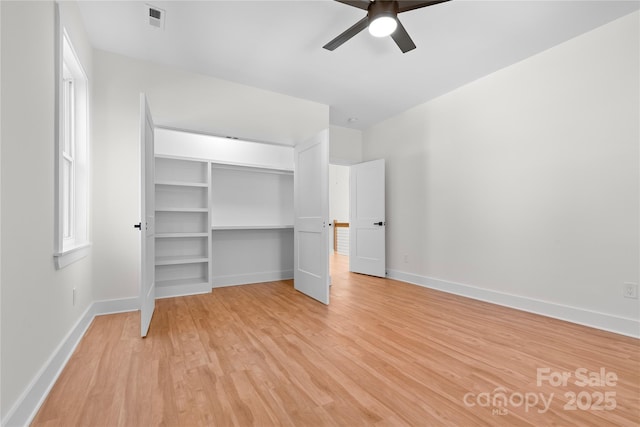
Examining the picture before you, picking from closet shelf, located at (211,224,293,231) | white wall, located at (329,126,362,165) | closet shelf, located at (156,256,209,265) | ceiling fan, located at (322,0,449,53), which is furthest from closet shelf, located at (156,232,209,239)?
ceiling fan, located at (322,0,449,53)

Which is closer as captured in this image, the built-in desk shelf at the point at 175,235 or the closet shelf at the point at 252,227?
the built-in desk shelf at the point at 175,235

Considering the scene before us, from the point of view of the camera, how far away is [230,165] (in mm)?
4117

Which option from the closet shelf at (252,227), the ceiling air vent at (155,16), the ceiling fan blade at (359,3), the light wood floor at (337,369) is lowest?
the light wood floor at (337,369)

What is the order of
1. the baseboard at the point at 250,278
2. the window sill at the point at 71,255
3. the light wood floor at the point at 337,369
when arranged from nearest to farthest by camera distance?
the light wood floor at the point at 337,369 → the window sill at the point at 71,255 → the baseboard at the point at 250,278

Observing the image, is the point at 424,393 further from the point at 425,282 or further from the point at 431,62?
the point at 431,62

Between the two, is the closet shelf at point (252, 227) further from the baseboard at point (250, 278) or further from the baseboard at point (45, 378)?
the baseboard at point (45, 378)

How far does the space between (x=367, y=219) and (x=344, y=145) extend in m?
1.44

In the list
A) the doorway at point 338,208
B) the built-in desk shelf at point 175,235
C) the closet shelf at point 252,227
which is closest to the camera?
the built-in desk shelf at point 175,235

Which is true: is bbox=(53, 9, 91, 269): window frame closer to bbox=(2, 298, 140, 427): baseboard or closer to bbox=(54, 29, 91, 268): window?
bbox=(54, 29, 91, 268): window

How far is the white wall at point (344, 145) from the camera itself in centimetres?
526

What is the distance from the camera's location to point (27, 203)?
4.88 feet

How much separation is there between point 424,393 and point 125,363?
1906mm

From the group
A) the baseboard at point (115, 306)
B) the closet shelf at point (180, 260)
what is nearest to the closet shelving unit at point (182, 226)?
the closet shelf at point (180, 260)

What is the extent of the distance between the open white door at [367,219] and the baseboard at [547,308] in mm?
931
